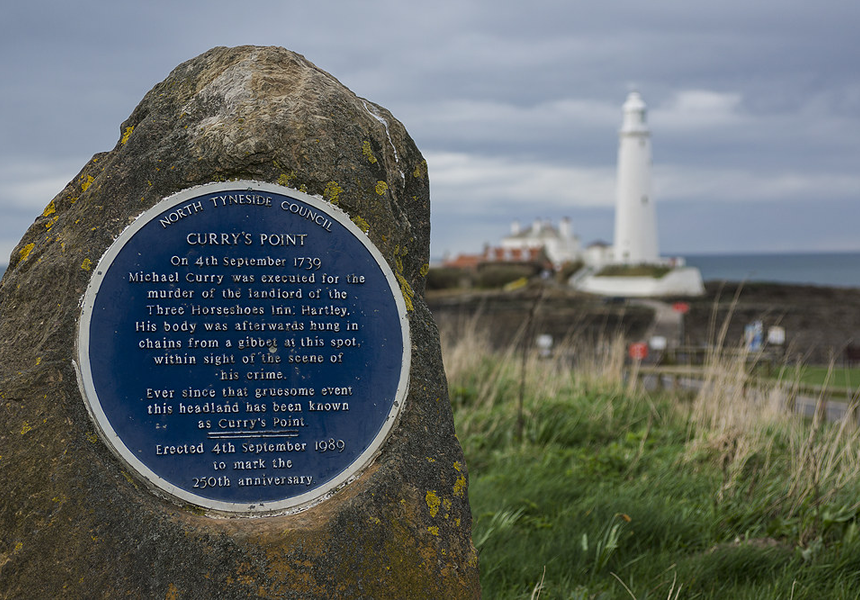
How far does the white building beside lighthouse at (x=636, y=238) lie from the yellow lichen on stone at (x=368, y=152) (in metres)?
43.3

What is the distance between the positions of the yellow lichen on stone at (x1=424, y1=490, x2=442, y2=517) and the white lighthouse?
44454mm

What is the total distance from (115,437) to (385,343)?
1.09 metres

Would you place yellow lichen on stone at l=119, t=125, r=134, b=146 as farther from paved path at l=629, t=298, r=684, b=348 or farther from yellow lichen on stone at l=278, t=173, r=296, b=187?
paved path at l=629, t=298, r=684, b=348

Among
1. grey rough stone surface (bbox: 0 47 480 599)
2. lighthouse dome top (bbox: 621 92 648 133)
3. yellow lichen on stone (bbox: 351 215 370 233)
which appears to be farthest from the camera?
lighthouse dome top (bbox: 621 92 648 133)

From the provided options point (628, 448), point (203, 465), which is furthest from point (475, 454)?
point (203, 465)

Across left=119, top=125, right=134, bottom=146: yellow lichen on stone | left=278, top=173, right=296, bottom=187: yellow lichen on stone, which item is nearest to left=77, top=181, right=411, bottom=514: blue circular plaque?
left=278, top=173, right=296, bottom=187: yellow lichen on stone

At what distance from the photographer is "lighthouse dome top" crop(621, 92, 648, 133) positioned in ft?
148

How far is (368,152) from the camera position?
3395 mm

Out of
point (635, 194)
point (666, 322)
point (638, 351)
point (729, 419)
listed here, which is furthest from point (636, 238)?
point (729, 419)

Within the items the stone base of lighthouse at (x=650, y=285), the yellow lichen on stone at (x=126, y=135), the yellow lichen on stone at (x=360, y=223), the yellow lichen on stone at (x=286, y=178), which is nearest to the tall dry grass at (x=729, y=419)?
the yellow lichen on stone at (x=360, y=223)

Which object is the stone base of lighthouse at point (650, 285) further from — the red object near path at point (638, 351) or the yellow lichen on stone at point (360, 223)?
the yellow lichen on stone at point (360, 223)

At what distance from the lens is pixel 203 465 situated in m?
3.00

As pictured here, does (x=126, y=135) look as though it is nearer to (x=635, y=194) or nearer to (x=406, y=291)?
(x=406, y=291)

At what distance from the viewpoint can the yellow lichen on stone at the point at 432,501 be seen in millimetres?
3141
